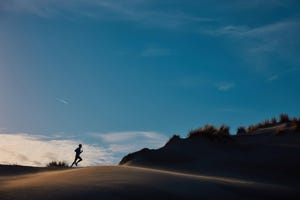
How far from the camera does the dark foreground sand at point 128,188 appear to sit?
9.70 meters

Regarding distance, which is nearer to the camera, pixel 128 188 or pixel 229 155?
pixel 128 188

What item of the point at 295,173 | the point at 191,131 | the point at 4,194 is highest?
the point at 191,131

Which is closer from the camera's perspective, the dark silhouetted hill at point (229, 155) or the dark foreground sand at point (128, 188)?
the dark foreground sand at point (128, 188)

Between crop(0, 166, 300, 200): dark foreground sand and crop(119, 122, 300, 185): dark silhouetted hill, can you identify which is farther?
crop(119, 122, 300, 185): dark silhouetted hill

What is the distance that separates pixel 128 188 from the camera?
411 inches

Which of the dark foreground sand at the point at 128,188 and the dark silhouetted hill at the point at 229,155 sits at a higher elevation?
the dark silhouetted hill at the point at 229,155

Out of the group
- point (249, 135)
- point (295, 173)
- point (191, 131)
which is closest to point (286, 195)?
point (295, 173)

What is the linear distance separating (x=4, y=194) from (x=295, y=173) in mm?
11969

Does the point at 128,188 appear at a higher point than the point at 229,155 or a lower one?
lower

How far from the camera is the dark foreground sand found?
9.70 meters

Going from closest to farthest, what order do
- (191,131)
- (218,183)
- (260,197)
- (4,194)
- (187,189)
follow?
(4,194)
(187,189)
(260,197)
(218,183)
(191,131)

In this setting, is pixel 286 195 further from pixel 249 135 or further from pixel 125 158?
pixel 249 135

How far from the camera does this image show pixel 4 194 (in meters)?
9.73

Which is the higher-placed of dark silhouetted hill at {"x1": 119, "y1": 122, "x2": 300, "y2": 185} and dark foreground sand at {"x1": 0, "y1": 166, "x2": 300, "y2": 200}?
dark silhouetted hill at {"x1": 119, "y1": 122, "x2": 300, "y2": 185}
